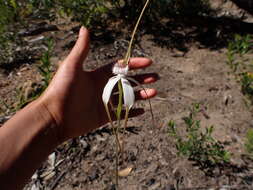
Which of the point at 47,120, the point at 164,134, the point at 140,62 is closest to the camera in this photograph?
the point at 47,120

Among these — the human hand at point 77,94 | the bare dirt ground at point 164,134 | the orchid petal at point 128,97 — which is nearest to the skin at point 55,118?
the human hand at point 77,94

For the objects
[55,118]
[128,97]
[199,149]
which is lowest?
[199,149]

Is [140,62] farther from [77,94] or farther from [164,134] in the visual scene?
[164,134]

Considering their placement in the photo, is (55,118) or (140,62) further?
(140,62)

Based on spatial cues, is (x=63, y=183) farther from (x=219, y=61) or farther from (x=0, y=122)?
(x=219, y=61)

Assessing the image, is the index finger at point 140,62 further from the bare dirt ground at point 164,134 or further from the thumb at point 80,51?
the bare dirt ground at point 164,134

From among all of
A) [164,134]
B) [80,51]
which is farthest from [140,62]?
[164,134]

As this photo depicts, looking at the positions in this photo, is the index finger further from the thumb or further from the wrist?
the wrist
